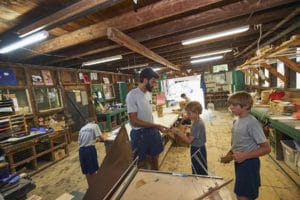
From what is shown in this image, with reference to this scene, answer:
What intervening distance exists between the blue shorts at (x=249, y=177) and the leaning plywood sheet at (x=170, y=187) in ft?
1.84

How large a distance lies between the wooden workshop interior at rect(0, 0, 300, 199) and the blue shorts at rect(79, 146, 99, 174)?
34 centimetres

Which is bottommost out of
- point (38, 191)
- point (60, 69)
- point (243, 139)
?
point (38, 191)

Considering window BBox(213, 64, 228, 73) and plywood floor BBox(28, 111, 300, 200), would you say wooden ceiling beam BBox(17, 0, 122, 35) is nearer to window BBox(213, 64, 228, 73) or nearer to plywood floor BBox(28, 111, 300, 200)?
plywood floor BBox(28, 111, 300, 200)

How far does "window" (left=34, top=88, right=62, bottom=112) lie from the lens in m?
4.60

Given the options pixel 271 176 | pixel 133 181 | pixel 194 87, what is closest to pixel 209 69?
pixel 194 87

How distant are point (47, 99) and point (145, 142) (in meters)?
4.29

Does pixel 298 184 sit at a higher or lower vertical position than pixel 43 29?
lower

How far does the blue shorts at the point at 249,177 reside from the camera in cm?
151

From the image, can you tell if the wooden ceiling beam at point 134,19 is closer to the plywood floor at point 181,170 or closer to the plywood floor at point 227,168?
the plywood floor at point 181,170

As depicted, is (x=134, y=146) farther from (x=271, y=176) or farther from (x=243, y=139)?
(x=271, y=176)

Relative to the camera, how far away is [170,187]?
112 cm

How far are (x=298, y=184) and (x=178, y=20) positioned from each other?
3165mm

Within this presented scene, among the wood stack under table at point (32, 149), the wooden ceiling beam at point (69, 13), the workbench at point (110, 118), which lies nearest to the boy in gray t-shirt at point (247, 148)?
the wooden ceiling beam at point (69, 13)

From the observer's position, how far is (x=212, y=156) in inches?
147
